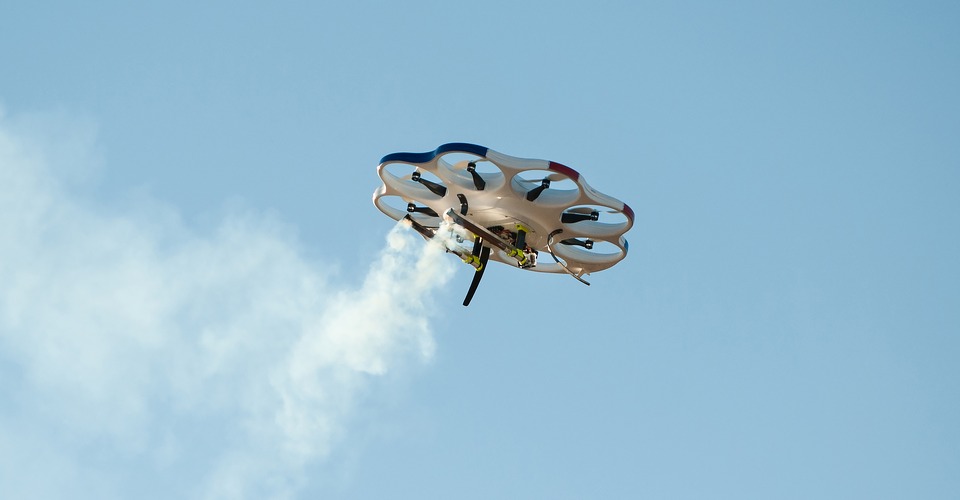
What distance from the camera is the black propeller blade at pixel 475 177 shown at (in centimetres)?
5049

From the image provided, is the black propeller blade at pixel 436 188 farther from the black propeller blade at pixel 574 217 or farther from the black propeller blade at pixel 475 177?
the black propeller blade at pixel 574 217

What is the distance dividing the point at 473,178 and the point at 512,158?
2.86 meters

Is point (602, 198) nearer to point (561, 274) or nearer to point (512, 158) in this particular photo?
point (512, 158)

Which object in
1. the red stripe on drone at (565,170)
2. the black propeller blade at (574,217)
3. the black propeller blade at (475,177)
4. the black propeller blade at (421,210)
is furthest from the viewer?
the black propeller blade at (421,210)

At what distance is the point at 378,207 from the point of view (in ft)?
182

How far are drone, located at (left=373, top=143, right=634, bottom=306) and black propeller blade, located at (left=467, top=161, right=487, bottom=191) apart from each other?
34mm

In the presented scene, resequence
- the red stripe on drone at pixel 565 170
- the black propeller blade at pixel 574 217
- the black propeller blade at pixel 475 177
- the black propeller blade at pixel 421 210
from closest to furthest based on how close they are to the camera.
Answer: the red stripe on drone at pixel 565 170 < the black propeller blade at pixel 475 177 < the black propeller blade at pixel 574 217 < the black propeller blade at pixel 421 210

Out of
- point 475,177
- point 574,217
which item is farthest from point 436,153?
point 574,217

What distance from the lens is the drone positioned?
4991 cm

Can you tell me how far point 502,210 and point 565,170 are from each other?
4.36m

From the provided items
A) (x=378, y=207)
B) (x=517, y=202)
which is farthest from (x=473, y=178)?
(x=378, y=207)

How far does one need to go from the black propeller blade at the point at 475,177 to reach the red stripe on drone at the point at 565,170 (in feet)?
11.1

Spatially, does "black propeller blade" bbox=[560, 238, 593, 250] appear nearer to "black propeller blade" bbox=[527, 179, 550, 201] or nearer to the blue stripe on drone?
"black propeller blade" bbox=[527, 179, 550, 201]

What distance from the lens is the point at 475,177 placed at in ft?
168
